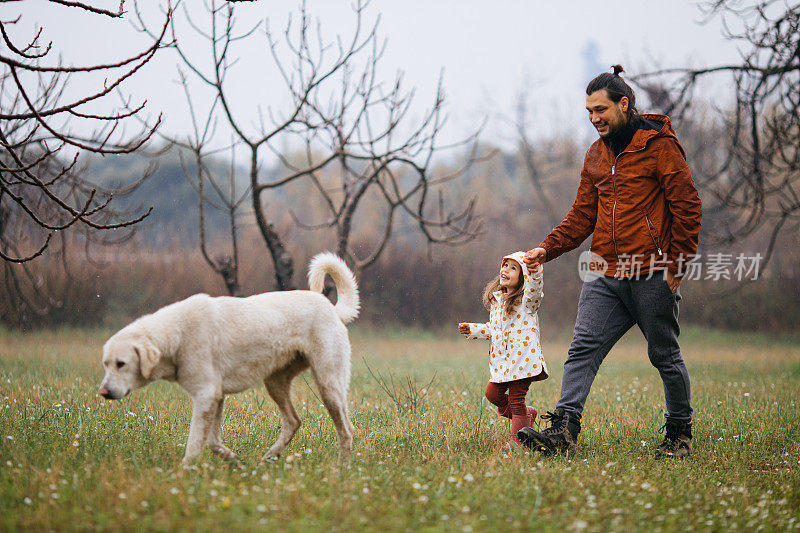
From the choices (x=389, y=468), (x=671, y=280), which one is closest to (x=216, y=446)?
(x=389, y=468)

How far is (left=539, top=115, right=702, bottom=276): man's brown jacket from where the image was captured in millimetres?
4754

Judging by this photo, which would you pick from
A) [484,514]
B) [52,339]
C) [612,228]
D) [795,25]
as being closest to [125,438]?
[484,514]

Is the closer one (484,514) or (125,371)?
(484,514)

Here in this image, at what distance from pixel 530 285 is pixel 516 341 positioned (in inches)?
17.0

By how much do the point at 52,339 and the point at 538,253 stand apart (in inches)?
489

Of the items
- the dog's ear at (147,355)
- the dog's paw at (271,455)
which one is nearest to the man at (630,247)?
the dog's paw at (271,455)

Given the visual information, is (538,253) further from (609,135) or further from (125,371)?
(125,371)

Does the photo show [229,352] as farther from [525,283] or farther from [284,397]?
[525,283]

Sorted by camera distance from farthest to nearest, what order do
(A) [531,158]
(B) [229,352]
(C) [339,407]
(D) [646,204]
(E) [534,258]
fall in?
(A) [531,158], (E) [534,258], (D) [646,204], (C) [339,407], (B) [229,352]

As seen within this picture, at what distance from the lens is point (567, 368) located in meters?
5.25

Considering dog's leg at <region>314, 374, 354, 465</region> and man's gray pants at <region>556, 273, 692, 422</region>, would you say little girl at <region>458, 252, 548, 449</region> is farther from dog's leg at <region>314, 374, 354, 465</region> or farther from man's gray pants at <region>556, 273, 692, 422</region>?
dog's leg at <region>314, 374, 354, 465</region>

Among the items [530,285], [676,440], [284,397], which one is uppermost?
[530,285]

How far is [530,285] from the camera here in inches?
203

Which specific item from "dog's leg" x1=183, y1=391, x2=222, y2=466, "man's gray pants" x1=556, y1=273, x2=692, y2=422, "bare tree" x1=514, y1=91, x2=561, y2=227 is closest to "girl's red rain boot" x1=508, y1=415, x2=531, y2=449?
"man's gray pants" x1=556, y1=273, x2=692, y2=422
